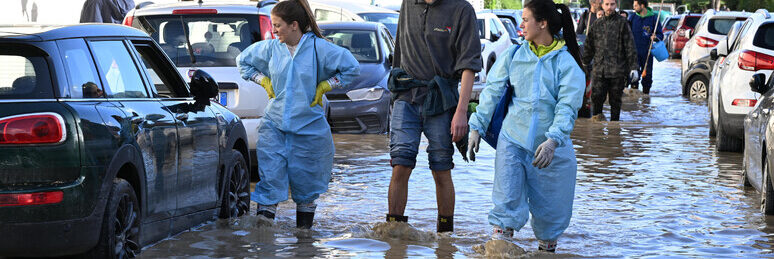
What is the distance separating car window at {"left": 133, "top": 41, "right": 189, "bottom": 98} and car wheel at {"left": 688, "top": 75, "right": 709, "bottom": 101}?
53.9 feet

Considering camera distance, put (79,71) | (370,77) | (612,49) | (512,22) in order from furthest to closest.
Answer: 1. (512,22)
2. (612,49)
3. (370,77)
4. (79,71)

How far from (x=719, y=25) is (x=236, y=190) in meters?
18.6

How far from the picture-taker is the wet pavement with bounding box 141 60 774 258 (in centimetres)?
743

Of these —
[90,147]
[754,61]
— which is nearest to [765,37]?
[754,61]

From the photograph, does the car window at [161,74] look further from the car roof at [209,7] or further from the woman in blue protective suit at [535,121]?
the car roof at [209,7]

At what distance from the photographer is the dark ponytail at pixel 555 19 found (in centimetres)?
676

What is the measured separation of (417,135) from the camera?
25.1 feet

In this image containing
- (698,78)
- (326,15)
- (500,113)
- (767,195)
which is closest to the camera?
(500,113)

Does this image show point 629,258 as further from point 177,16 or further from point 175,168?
point 177,16

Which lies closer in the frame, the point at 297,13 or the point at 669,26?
the point at 297,13

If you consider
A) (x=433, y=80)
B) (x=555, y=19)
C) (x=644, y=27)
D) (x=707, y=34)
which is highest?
(x=555, y=19)

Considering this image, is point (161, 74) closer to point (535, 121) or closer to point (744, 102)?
point (535, 121)

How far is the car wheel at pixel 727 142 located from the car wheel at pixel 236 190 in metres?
6.46

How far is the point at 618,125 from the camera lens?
17109 millimetres
